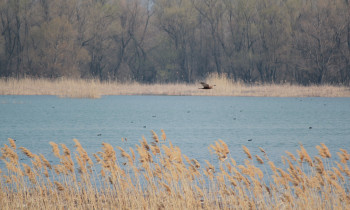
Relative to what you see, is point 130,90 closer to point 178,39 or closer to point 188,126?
point 178,39

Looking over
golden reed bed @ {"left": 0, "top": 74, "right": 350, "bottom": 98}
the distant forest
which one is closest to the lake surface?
golden reed bed @ {"left": 0, "top": 74, "right": 350, "bottom": 98}

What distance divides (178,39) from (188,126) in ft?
99.3

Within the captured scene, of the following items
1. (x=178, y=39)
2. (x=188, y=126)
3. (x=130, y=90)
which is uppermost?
(x=178, y=39)

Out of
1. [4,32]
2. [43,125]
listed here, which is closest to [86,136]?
[43,125]

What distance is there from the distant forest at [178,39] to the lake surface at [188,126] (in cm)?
909

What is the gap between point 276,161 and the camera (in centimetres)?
1460

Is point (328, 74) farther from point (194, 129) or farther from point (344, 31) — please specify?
point (194, 129)

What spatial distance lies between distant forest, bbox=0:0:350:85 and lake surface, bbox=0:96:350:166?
9.09 m

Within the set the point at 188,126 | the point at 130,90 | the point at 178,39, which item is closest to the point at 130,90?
the point at 130,90

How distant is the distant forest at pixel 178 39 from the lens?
45.8 meters

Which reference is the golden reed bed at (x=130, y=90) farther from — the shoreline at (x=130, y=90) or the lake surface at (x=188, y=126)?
the lake surface at (x=188, y=126)

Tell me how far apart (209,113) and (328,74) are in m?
16.6

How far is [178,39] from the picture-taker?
182ft

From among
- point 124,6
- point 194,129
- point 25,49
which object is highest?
point 124,6
